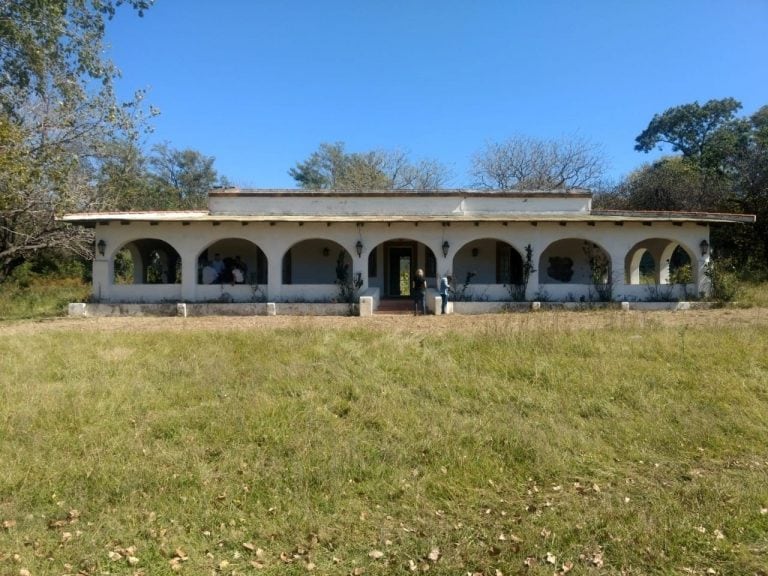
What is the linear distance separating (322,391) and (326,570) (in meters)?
3.48

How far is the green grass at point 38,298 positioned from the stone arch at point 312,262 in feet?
21.5

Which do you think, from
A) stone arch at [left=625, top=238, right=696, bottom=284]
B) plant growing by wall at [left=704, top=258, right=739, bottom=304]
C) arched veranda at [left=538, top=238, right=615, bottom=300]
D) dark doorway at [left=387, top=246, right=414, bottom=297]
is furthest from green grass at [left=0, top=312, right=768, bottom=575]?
dark doorway at [left=387, top=246, right=414, bottom=297]

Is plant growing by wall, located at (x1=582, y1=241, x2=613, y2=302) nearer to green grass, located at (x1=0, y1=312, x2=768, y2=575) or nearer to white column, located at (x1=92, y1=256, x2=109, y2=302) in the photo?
green grass, located at (x1=0, y1=312, x2=768, y2=575)

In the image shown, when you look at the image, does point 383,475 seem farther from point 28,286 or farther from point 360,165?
point 360,165

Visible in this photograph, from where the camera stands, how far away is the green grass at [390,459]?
3482 mm

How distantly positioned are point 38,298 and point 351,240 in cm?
1190

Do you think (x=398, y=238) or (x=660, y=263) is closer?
(x=398, y=238)

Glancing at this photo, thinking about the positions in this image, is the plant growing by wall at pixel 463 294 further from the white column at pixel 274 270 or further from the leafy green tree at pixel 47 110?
the leafy green tree at pixel 47 110

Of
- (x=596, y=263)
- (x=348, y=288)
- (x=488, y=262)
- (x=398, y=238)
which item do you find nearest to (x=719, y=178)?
(x=596, y=263)

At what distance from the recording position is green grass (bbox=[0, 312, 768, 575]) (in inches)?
137

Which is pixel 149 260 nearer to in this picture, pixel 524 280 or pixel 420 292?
pixel 420 292

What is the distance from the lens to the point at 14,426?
217 inches

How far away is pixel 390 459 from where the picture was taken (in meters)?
4.86

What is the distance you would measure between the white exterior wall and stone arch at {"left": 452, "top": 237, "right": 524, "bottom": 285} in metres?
2.05
